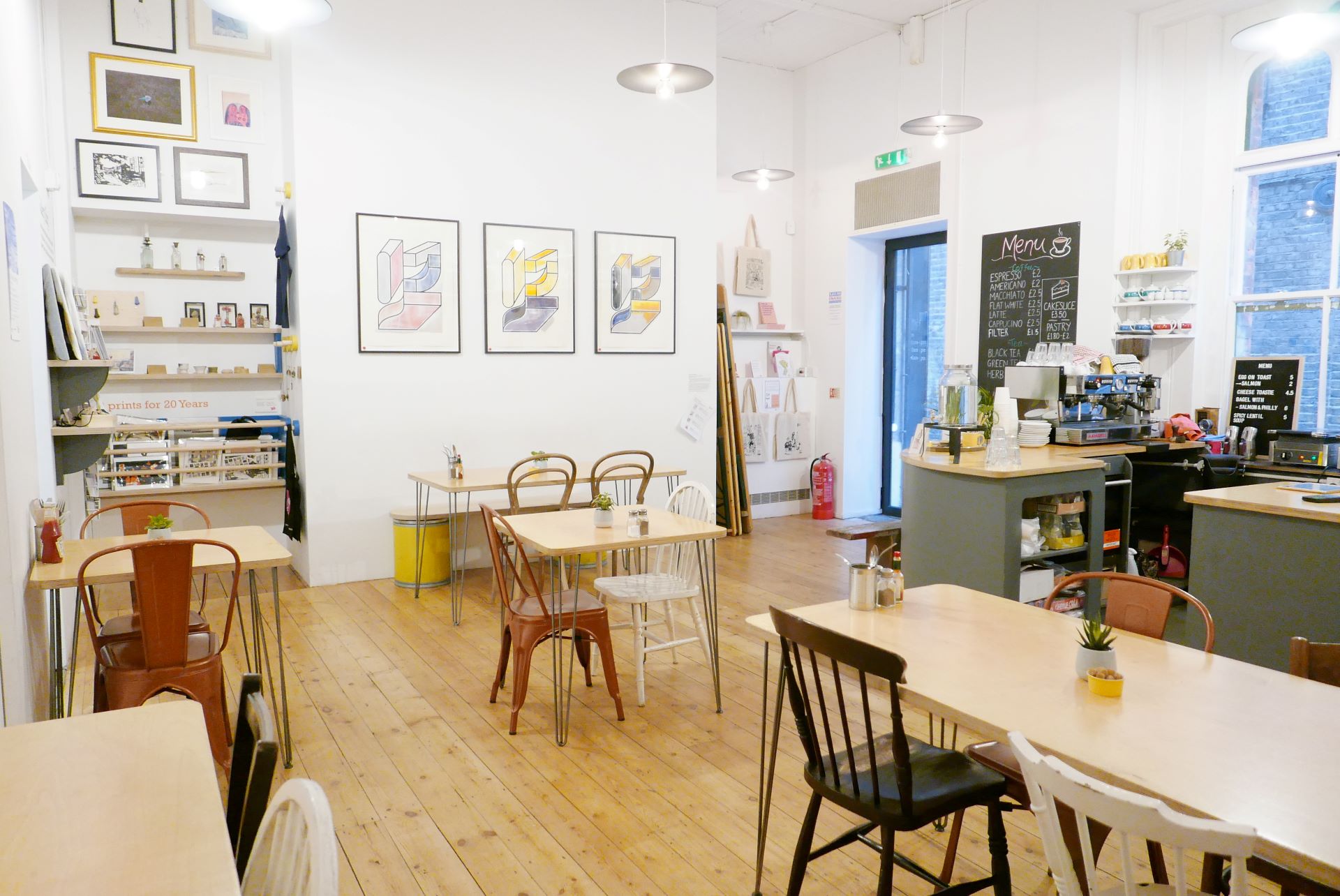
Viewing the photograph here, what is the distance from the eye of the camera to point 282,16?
4113 mm

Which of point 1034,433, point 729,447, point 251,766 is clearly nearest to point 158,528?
point 251,766

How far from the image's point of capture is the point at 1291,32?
4.28 metres

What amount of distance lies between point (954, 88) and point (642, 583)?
4977 millimetres

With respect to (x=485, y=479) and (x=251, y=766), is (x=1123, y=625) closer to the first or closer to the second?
(x=251, y=766)

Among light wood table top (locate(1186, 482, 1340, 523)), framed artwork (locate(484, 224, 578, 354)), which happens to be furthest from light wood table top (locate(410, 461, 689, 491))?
light wood table top (locate(1186, 482, 1340, 523))

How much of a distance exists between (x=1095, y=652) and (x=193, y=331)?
602cm

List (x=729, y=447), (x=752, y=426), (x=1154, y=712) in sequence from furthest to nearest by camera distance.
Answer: (x=752, y=426), (x=729, y=447), (x=1154, y=712)

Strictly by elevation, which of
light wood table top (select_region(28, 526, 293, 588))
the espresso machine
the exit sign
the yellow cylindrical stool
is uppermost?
the exit sign

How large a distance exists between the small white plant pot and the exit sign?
603cm

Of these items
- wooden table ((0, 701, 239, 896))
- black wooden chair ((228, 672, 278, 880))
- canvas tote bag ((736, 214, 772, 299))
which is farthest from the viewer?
canvas tote bag ((736, 214, 772, 299))

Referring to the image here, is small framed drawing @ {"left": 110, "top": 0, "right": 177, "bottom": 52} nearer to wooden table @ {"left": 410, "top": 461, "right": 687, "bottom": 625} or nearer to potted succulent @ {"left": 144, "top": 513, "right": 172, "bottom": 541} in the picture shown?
wooden table @ {"left": 410, "top": 461, "right": 687, "bottom": 625}

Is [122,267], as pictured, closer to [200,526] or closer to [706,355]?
[200,526]

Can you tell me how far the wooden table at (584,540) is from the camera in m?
3.48

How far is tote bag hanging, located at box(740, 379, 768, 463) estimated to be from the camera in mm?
8008
